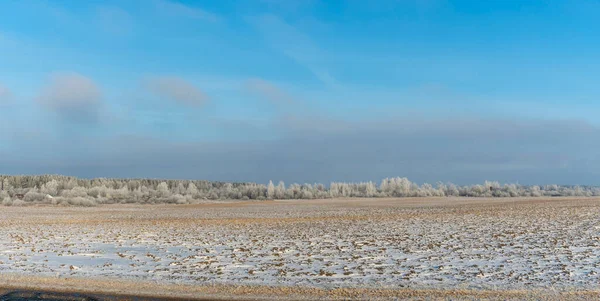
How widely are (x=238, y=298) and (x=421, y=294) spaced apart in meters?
3.85

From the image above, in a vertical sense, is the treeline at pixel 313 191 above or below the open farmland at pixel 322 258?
above

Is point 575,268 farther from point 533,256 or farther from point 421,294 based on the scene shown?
point 421,294

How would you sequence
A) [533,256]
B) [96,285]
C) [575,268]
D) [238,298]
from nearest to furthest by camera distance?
[238,298], [96,285], [575,268], [533,256]

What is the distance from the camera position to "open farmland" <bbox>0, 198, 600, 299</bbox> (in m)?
12.0

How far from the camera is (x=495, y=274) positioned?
12.9 m

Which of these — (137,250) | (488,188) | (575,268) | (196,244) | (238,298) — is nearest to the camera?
(238,298)

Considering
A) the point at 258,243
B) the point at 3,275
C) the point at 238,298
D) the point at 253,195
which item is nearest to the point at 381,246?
the point at 258,243

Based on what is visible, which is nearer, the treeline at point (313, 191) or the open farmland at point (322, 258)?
the open farmland at point (322, 258)

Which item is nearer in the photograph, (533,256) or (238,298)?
(238,298)

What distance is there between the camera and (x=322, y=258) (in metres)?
16.1

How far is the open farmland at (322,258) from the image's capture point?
11984 mm

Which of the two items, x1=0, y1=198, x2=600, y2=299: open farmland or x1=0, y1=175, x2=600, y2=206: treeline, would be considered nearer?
x1=0, y1=198, x2=600, y2=299: open farmland

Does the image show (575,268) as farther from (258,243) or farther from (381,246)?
(258,243)

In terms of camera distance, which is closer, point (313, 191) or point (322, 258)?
point (322, 258)
